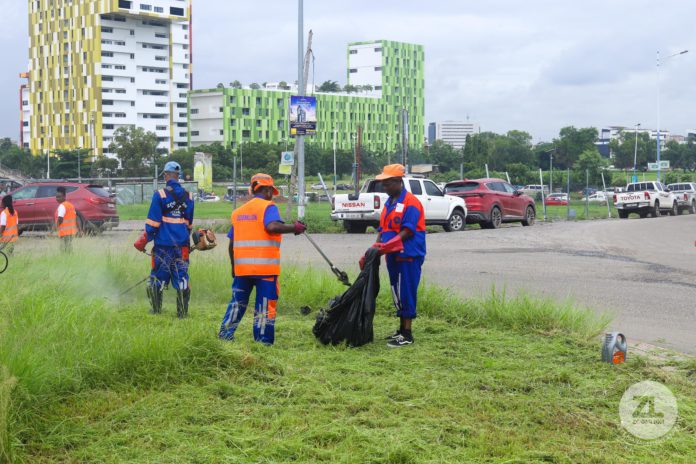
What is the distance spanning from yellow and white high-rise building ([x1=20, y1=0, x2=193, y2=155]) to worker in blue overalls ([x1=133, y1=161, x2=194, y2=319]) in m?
114

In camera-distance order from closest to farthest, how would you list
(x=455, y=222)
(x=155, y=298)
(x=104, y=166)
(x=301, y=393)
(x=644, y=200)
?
(x=301, y=393)
(x=155, y=298)
(x=455, y=222)
(x=644, y=200)
(x=104, y=166)

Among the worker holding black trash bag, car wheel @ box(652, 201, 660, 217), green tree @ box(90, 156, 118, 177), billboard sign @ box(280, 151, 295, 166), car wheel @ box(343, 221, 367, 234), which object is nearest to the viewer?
the worker holding black trash bag

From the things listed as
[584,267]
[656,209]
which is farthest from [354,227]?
[656,209]

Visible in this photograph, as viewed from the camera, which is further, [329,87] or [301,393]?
[329,87]

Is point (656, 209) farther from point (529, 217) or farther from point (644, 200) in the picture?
point (529, 217)

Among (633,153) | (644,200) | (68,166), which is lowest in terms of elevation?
(644,200)

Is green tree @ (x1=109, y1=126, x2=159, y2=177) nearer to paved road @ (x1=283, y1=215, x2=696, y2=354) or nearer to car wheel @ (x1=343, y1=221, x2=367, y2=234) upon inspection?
car wheel @ (x1=343, y1=221, x2=367, y2=234)

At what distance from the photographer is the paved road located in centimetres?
1009

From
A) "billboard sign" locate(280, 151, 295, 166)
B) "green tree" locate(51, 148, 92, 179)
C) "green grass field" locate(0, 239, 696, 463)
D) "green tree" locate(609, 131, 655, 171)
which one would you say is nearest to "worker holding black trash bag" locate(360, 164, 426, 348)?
"green grass field" locate(0, 239, 696, 463)

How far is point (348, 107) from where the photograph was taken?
5630 inches

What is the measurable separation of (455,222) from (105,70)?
104m

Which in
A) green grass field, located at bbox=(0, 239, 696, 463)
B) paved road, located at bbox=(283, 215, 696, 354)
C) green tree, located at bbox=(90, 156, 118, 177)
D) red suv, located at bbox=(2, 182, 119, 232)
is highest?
green tree, located at bbox=(90, 156, 118, 177)

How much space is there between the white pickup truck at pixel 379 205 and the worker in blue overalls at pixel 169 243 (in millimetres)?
14935

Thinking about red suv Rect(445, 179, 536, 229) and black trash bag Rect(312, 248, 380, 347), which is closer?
black trash bag Rect(312, 248, 380, 347)
